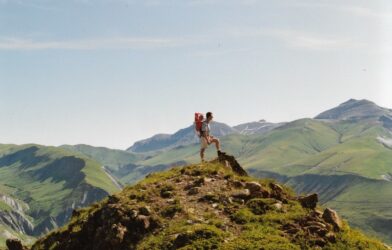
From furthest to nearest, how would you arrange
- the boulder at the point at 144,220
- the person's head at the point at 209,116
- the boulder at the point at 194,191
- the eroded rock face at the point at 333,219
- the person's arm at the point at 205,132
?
the person's arm at the point at 205,132 → the person's head at the point at 209,116 → the boulder at the point at 194,191 → the boulder at the point at 144,220 → the eroded rock face at the point at 333,219

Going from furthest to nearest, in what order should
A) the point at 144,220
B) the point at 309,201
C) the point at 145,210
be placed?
the point at 309,201, the point at 145,210, the point at 144,220

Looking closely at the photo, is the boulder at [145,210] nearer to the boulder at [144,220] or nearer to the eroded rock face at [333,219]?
the boulder at [144,220]

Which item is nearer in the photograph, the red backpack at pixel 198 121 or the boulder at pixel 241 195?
the boulder at pixel 241 195

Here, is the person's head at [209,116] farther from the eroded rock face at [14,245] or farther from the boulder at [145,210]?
the eroded rock face at [14,245]

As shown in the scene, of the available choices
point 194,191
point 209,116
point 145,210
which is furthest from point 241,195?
point 209,116

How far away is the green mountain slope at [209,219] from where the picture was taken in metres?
22.9

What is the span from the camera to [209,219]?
2475 cm

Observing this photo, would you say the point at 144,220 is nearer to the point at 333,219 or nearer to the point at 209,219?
the point at 209,219

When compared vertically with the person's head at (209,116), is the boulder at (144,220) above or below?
below

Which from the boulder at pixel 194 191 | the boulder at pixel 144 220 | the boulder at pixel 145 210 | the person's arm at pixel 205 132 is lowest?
the boulder at pixel 144 220

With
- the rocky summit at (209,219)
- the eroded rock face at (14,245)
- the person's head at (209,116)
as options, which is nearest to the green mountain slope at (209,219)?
the rocky summit at (209,219)

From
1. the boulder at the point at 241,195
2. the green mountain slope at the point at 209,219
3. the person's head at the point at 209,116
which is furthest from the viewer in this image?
the person's head at the point at 209,116

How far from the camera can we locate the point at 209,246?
22.2 meters

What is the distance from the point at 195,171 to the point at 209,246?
9.41 meters
